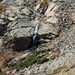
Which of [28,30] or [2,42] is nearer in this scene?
[28,30]

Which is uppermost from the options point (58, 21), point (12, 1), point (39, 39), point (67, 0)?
point (12, 1)

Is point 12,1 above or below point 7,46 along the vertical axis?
above

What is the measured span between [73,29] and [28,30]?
14.2m

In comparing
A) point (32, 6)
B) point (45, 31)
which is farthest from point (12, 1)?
point (45, 31)

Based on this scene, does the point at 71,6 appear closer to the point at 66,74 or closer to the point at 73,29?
the point at 73,29

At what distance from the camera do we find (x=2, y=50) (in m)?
30.0

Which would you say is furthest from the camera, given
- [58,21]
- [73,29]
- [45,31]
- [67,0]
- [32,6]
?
[32,6]

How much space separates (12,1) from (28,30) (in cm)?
4712

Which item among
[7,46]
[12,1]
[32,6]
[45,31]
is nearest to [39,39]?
[45,31]

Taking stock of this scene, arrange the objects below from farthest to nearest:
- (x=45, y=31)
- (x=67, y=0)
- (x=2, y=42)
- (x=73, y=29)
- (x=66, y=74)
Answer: (x=67, y=0) → (x=2, y=42) → (x=45, y=31) → (x=73, y=29) → (x=66, y=74)

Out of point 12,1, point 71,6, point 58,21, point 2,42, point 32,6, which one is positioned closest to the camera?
point 58,21

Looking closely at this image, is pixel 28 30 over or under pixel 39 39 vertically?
over

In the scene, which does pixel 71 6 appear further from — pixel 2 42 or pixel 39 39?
pixel 2 42

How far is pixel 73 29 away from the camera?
2694cm
